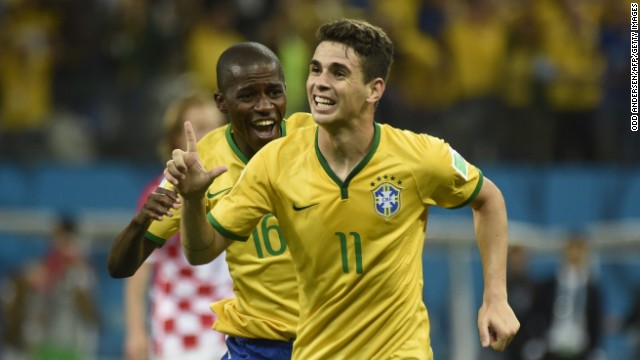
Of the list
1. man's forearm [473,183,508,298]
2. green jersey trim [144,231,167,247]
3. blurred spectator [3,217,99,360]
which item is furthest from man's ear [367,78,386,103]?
blurred spectator [3,217,99,360]

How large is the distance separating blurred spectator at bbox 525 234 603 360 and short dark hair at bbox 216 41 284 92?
18.1 ft

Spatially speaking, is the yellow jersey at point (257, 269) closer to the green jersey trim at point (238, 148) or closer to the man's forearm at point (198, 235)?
the green jersey trim at point (238, 148)

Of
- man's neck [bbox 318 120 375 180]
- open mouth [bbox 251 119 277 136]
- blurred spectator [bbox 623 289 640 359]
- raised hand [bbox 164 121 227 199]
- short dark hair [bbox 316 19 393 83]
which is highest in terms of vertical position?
short dark hair [bbox 316 19 393 83]

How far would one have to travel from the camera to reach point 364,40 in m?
5.24

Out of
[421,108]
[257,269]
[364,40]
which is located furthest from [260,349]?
[421,108]

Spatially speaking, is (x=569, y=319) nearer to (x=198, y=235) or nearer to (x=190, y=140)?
(x=198, y=235)

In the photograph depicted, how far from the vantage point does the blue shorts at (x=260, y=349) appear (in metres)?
5.92

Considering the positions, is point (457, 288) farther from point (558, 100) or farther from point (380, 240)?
point (380, 240)

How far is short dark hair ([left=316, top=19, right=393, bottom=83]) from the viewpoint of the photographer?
205 inches

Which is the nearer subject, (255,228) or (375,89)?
(375,89)

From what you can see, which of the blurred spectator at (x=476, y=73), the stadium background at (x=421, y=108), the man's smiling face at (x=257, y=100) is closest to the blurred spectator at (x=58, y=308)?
the stadium background at (x=421, y=108)

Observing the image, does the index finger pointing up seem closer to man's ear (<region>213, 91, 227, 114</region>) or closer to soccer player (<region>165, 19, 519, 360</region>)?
soccer player (<region>165, 19, 519, 360</region>)

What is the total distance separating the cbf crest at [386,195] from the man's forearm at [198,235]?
0.65 m

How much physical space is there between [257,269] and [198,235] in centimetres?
92
